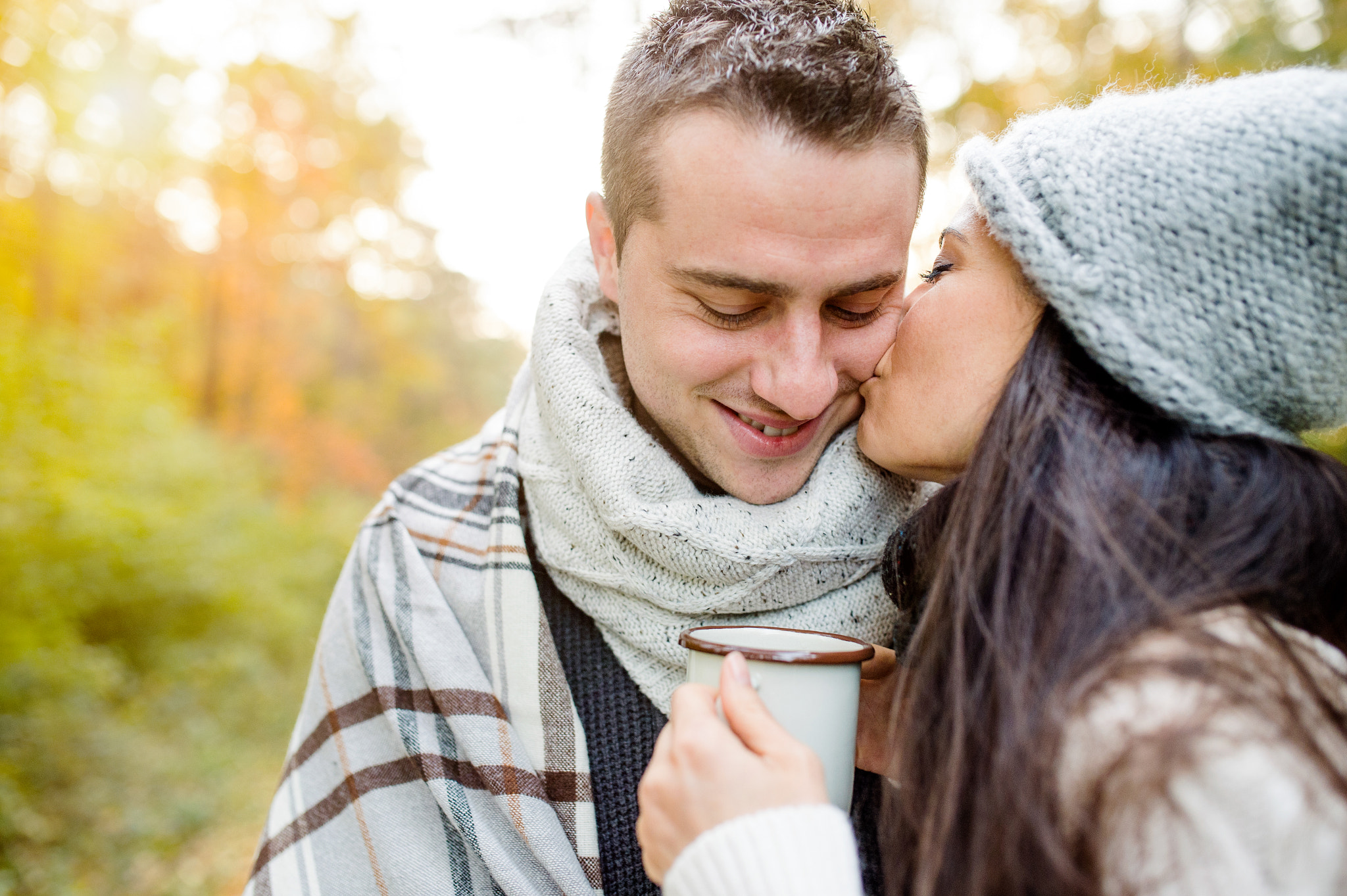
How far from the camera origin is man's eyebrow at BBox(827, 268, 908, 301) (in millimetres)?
1405

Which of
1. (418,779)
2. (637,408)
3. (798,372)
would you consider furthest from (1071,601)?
(418,779)

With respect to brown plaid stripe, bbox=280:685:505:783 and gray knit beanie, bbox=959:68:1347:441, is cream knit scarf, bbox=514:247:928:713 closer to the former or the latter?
brown plaid stripe, bbox=280:685:505:783

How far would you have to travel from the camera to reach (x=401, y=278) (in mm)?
12961

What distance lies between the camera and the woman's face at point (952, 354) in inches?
48.8

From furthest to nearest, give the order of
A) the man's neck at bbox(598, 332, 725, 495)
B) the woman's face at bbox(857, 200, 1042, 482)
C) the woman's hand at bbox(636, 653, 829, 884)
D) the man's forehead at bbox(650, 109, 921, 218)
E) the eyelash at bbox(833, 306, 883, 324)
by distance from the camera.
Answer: the man's neck at bbox(598, 332, 725, 495)
the eyelash at bbox(833, 306, 883, 324)
the man's forehead at bbox(650, 109, 921, 218)
the woman's face at bbox(857, 200, 1042, 482)
the woman's hand at bbox(636, 653, 829, 884)

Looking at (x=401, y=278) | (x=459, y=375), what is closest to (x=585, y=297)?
(x=401, y=278)

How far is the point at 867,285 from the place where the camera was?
1.42 metres

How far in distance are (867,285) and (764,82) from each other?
1.28 ft

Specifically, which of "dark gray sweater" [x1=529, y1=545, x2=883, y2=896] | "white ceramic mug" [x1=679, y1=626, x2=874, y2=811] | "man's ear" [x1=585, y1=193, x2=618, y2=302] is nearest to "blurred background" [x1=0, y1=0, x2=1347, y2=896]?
"man's ear" [x1=585, y1=193, x2=618, y2=302]

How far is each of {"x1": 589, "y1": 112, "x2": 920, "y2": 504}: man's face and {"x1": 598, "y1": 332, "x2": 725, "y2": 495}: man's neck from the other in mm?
110

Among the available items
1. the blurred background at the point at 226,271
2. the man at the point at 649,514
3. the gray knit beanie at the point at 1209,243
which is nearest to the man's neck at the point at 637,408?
the man at the point at 649,514

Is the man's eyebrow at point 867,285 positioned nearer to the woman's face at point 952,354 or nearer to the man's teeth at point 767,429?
the woman's face at point 952,354

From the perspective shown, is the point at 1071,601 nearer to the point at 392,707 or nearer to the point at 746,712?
the point at 746,712

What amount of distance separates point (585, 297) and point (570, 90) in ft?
18.8
